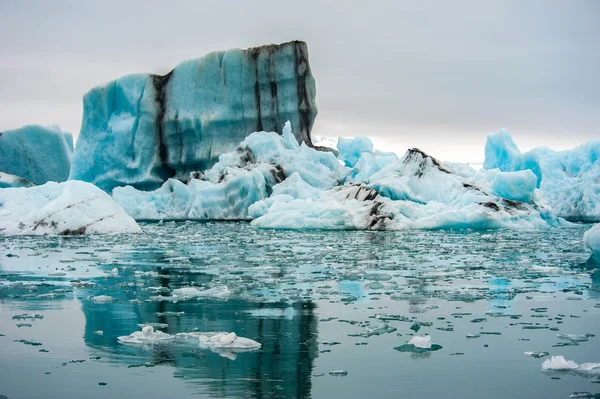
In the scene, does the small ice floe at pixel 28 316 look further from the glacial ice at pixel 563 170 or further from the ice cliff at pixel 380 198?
the glacial ice at pixel 563 170

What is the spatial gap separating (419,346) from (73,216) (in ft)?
44.4

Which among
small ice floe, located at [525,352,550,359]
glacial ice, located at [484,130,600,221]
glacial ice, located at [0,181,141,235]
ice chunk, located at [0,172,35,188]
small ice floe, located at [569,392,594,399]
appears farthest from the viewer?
ice chunk, located at [0,172,35,188]

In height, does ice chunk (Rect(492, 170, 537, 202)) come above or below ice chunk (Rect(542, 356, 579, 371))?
above

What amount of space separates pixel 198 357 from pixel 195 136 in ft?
91.0

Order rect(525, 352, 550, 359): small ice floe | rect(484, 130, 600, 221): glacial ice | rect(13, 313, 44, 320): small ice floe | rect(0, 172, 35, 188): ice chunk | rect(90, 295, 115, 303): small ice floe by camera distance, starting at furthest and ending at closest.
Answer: rect(0, 172, 35, 188): ice chunk, rect(484, 130, 600, 221): glacial ice, rect(90, 295, 115, 303): small ice floe, rect(13, 313, 44, 320): small ice floe, rect(525, 352, 550, 359): small ice floe

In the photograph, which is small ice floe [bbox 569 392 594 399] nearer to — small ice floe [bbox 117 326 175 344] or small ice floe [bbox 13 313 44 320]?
small ice floe [bbox 117 326 175 344]

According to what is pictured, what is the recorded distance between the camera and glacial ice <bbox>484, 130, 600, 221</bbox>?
2897 centimetres

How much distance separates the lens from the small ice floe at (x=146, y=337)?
16.2 ft

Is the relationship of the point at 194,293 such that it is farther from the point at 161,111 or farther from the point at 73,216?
the point at 161,111

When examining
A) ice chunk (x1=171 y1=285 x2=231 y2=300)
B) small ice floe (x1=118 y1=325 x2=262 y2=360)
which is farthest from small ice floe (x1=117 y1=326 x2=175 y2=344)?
ice chunk (x1=171 y1=285 x2=231 y2=300)

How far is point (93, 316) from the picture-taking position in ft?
19.4

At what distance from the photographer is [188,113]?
3159cm

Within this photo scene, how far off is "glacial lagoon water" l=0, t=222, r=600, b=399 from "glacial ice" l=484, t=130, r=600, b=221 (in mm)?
18772

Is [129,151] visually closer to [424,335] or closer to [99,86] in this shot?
[99,86]
